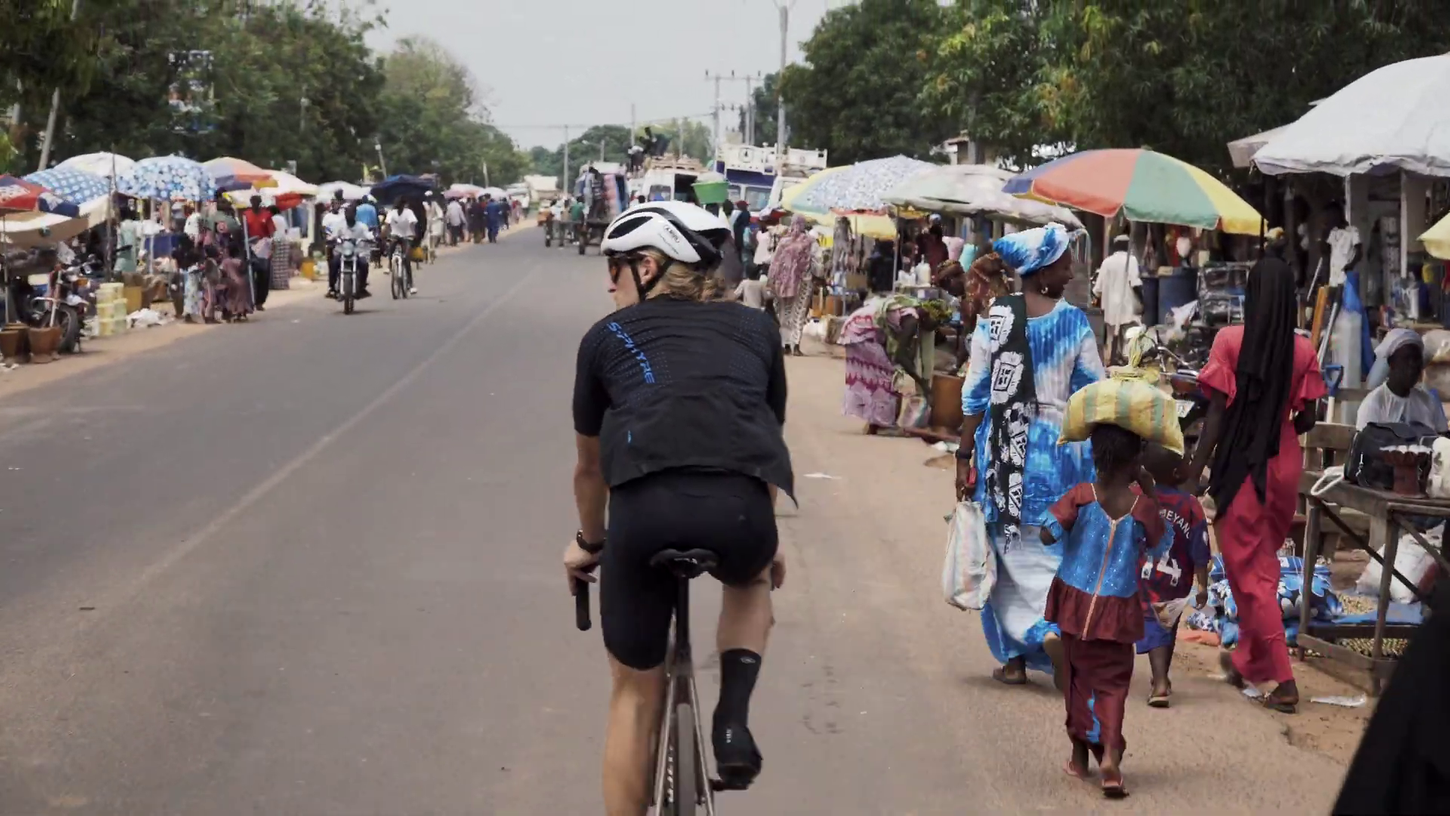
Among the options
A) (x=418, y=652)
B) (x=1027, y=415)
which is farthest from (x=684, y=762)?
(x=418, y=652)

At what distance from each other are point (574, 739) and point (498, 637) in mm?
1570

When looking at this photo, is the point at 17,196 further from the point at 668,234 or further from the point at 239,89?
the point at 239,89

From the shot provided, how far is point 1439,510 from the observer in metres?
6.99

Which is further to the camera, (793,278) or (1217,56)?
(793,278)

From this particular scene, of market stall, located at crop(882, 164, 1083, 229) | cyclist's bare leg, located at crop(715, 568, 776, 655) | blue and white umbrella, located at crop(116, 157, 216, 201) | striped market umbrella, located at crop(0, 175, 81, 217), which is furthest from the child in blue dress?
blue and white umbrella, located at crop(116, 157, 216, 201)

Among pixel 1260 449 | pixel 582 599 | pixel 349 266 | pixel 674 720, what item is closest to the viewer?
pixel 674 720

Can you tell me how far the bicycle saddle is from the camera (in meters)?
4.00

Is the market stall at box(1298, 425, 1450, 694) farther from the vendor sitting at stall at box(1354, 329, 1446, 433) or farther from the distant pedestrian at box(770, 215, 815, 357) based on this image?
the distant pedestrian at box(770, 215, 815, 357)

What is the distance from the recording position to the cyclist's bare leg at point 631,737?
434 centimetres

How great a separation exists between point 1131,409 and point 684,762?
7.57ft

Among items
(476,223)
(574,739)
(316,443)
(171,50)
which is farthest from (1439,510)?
(476,223)

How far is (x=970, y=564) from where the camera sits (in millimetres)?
7105

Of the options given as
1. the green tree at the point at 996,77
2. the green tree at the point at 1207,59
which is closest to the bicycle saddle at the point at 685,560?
the green tree at the point at 1207,59

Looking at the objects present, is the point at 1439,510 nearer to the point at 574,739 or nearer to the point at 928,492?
the point at 574,739
